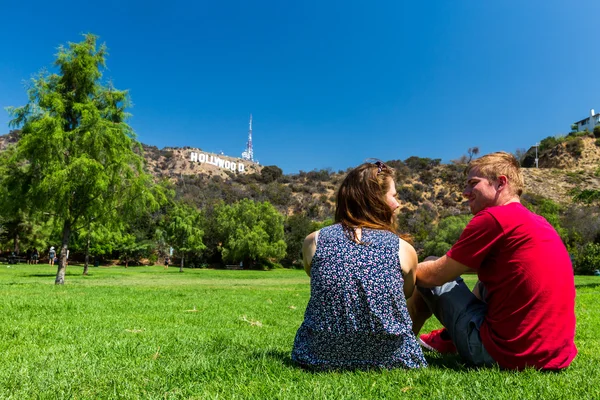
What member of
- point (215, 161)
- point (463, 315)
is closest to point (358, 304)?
point (463, 315)

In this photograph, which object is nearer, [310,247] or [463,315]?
[310,247]

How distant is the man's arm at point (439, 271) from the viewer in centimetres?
266

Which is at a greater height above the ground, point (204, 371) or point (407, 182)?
point (407, 182)

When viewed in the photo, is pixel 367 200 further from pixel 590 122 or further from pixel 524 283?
pixel 590 122

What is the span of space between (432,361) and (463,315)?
65 centimetres

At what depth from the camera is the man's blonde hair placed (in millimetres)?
2887

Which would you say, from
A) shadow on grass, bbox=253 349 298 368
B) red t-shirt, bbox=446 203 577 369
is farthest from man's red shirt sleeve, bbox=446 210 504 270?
shadow on grass, bbox=253 349 298 368

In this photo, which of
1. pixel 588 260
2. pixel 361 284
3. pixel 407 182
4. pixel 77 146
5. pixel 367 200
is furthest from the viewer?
pixel 407 182

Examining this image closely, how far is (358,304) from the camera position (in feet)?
8.41

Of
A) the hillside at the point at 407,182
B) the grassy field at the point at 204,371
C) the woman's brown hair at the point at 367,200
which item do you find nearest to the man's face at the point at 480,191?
the woman's brown hair at the point at 367,200

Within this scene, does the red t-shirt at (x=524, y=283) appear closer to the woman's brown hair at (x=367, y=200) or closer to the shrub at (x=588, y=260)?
the woman's brown hair at (x=367, y=200)

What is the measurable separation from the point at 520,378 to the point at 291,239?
5376 centimetres

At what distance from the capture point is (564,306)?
2.57 m

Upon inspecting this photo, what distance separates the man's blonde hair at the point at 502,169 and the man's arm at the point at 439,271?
2.34 feet
